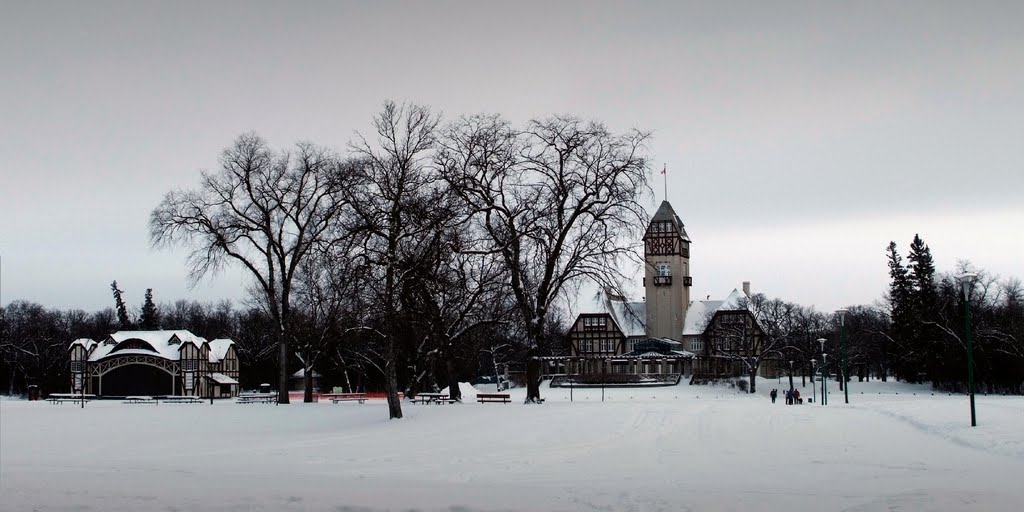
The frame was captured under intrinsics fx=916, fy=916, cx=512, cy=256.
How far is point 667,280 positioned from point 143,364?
213ft

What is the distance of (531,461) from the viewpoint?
69.9ft

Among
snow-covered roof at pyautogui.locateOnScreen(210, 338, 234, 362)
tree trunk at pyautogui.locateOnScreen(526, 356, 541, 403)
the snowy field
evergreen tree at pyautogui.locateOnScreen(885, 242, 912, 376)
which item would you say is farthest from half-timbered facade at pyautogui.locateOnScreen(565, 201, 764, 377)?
the snowy field

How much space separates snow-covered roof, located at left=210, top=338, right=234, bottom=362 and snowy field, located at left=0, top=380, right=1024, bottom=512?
50692 millimetres

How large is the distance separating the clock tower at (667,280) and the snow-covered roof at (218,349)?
52546 mm

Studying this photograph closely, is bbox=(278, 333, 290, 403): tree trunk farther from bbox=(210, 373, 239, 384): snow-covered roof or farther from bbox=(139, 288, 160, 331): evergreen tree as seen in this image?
A: bbox=(139, 288, 160, 331): evergreen tree

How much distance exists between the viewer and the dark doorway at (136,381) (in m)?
82.1

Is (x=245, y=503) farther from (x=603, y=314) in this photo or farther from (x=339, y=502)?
(x=603, y=314)

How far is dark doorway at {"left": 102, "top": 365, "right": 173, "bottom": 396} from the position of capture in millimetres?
82062

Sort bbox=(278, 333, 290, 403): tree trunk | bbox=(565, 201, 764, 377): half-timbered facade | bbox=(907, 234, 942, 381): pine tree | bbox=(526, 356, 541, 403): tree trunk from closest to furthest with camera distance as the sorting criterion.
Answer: bbox=(526, 356, 541, 403): tree trunk, bbox=(278, 333, 290, 403): tree trunk, bbox=(907, 234, 942, 381): pine tree, bbox=(565, 201, 764, 377): half-timbered facade

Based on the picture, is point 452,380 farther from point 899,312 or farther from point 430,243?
point 899,312

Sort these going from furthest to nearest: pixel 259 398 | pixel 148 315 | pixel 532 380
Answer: pixel 148 315
pixel 259 398
pixel 532 380

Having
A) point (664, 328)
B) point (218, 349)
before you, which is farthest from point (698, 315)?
point (218, 349)

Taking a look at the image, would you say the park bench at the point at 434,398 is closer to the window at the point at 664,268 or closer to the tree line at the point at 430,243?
the tree line at the point at 430,243

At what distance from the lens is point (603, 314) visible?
116 m
